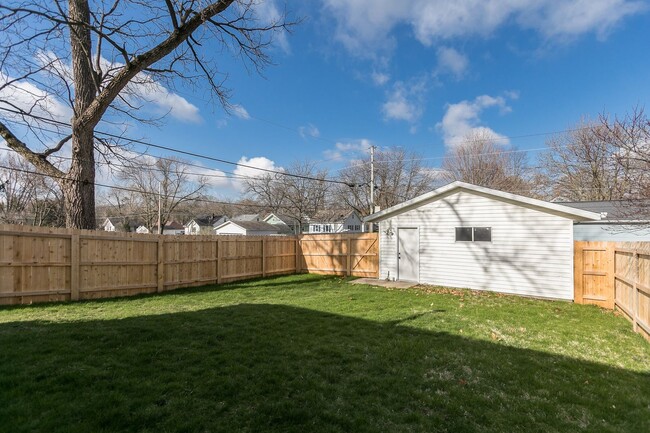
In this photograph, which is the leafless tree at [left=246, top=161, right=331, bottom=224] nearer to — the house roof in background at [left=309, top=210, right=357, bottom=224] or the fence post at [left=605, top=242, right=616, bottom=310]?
the house roof in background at [left=309, top=210, right=357, bottom=224]

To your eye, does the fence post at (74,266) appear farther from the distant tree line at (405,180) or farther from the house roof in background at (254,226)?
the house roof in background at (254,226)

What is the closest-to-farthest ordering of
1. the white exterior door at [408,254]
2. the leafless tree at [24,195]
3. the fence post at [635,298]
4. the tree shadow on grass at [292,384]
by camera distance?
1. the tree shadow on grass at [292,384]
2. the fence post at [635,298]
3. the white exterior door at [408,254]
4. the leafless tree at [24,195]

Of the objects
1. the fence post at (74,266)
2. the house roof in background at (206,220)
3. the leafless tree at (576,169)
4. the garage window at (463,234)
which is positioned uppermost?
the leafless tree at (576,169)

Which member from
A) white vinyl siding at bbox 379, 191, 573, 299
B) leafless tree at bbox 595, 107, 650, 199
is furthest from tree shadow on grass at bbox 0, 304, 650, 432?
white vinyl siding at bbox 379, 191, 573, 299

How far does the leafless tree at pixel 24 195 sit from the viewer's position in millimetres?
21656

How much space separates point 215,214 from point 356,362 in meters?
58.7

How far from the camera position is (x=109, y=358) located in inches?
151

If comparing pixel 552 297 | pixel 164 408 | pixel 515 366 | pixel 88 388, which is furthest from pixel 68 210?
pixel 552 297

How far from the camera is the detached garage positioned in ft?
29.1

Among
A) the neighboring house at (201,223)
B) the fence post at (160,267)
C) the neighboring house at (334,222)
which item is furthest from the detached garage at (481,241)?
the neighboring house at (201,223)

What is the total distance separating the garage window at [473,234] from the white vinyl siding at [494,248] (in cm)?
11

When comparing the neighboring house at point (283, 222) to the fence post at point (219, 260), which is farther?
the neighboring house at point (283, 222)

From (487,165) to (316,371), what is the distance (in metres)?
27.7

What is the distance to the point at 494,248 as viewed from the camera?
982cm
